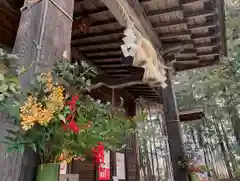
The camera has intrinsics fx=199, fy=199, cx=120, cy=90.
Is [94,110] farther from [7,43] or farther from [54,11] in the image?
[7,43]

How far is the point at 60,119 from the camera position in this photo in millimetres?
723

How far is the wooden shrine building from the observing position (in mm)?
957

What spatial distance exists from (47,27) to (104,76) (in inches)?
127

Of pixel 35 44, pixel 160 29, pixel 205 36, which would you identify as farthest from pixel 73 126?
pixel 205 36

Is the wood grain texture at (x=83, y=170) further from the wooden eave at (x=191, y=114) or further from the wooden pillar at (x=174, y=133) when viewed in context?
the wooden eave at (x=191, y=114)

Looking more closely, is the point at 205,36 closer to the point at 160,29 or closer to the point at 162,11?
the point at 160,29

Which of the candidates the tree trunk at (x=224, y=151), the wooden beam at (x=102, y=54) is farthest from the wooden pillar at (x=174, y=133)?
the tree trunk at (x=224, y=151)

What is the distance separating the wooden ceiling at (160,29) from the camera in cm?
256

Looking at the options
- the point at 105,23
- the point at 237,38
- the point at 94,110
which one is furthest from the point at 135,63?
the point at 237,38

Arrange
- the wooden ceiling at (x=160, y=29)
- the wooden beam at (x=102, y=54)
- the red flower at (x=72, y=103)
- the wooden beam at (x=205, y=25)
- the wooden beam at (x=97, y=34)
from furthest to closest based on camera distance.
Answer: the wooden beam at (x=102, y=54), the wooden beam at (x=97, y=34), the wooden beam at (x=205, y=25), the wooden ceiling at (x=160, y=29), the red flower at (x=72, y=103)

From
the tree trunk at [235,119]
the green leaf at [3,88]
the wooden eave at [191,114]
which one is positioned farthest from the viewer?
the tree trunk at [235,119]

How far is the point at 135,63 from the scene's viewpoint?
89.1 inches

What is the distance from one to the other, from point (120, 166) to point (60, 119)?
4.24 metres

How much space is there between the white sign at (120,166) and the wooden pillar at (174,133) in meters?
2.03
